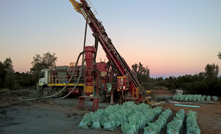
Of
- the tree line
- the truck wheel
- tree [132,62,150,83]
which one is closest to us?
the truck wheel

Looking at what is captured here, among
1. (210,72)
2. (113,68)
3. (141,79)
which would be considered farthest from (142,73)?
(113,68)

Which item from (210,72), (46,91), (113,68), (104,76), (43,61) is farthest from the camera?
(43,61)

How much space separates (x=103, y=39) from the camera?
15.4 m

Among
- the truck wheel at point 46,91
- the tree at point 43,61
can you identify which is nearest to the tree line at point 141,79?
the tree at point 43,61

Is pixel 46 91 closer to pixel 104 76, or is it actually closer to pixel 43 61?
pixel 104 76

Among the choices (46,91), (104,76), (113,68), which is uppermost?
(113,68)

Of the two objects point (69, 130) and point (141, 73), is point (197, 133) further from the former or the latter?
point (141, 73)

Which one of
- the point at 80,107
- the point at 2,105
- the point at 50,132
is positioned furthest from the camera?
the point at 80,107

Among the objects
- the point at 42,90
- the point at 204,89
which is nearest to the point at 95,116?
the point at 42,90

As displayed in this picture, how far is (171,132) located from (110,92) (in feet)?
31.8

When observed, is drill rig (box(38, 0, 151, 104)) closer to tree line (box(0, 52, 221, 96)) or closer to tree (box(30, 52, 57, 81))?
tree line (box(0, 52, 221, 96))

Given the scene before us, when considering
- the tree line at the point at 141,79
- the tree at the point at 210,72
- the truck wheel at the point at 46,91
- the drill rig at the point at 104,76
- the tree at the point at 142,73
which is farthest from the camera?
the tree at the point at 142,73

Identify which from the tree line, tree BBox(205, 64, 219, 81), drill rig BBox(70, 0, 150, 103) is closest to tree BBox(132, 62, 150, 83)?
the tree line

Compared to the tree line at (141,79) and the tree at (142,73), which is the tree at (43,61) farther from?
the tree at (142,73)
